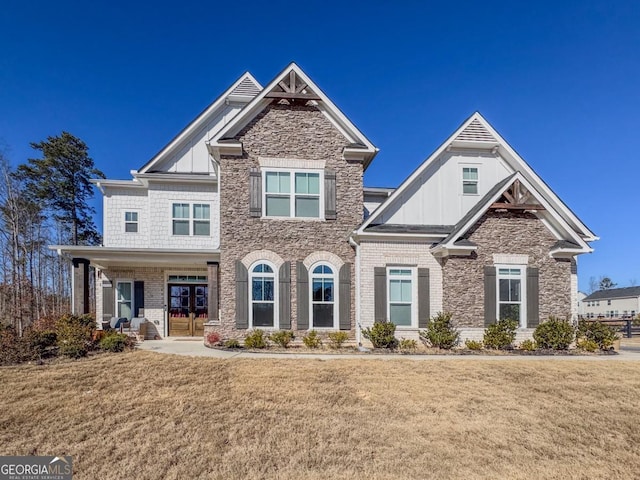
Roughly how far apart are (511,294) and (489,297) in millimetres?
926

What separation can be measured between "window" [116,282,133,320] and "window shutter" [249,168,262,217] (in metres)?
6.81

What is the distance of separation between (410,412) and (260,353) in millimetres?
5546

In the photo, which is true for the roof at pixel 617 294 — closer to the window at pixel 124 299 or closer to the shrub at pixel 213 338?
the shrub at pixel 213 338

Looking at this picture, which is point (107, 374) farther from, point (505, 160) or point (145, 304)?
point (505, 160)

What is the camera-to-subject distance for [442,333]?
40.2 ft

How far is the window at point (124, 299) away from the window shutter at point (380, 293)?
1029 centimetres

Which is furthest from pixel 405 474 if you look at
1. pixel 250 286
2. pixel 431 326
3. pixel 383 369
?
pixel 250 286

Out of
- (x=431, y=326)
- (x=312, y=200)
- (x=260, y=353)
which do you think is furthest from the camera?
(x=312, y=200)

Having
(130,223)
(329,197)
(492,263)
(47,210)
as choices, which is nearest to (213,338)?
(329,197)

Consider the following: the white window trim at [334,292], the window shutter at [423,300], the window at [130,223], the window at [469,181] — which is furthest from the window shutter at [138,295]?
the window at [469,181]

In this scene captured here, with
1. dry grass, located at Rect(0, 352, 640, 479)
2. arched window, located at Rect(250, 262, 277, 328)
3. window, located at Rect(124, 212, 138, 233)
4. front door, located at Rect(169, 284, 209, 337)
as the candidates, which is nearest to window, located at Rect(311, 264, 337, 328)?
arched window, located at Rect(250, 262, 277, 328)

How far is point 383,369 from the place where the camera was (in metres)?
9.53

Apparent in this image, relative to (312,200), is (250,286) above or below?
below

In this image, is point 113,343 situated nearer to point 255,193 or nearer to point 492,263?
point 255,193
